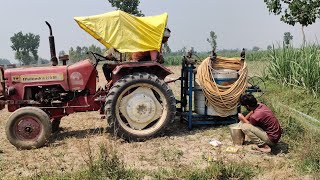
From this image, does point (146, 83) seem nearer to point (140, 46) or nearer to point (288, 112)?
point (140, 46)

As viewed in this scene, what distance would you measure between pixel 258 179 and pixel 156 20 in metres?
3.69

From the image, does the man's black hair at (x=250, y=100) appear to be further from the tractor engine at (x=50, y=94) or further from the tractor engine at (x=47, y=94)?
the tractor engine at (x=47, y=94)

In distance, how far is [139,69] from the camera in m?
7.05

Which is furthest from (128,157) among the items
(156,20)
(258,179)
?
(156,20)

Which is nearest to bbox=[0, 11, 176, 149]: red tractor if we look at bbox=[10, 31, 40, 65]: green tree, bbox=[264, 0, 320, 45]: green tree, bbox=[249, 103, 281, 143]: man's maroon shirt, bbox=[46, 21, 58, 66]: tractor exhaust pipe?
bbox=[46, 21, 58, 66]: tractor exhaust pipe

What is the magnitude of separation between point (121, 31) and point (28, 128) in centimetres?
239

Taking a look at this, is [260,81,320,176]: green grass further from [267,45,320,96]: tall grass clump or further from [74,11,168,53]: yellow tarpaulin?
[74,11,168,53]: yellow tarpaulin

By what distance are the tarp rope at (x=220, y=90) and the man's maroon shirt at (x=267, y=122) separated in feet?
4.54

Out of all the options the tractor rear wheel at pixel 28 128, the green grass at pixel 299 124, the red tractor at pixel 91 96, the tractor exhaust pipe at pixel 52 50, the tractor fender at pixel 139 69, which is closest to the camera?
the green grass at pixel 299 124

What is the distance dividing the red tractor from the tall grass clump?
4.19 m

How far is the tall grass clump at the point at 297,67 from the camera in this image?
9211 mm

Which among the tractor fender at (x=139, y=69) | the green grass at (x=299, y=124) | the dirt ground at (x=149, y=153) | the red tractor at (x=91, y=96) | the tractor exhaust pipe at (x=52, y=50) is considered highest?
the tractor exhaust pipe at (x=52, y=50)

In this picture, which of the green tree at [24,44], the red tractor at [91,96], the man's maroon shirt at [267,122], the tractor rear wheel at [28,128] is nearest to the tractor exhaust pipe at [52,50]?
the red tractor at [91,96]

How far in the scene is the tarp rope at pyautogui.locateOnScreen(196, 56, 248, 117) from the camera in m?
7.29
